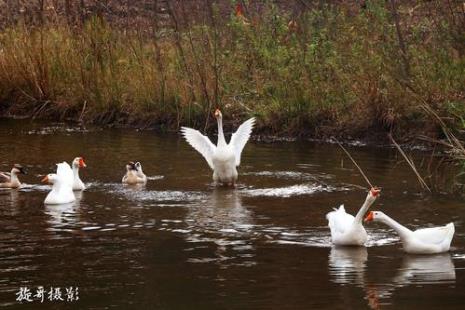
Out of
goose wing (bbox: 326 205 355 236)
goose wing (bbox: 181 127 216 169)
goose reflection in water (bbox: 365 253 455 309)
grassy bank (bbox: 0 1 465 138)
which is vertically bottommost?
goose reflection in water (bbox: 365 253 455 309)

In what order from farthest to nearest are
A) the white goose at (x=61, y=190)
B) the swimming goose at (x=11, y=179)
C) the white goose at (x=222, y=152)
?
1. the white goose at (x=222, y=152)
2. the swimming goose at (x=11, y=179)
3. the white goose at (x=61, y=190)

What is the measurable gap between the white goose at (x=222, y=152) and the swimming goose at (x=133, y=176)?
1.00m

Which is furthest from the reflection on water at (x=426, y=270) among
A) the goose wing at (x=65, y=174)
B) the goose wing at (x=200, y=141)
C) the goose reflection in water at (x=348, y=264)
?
the goose wing at (x=200, y=141)

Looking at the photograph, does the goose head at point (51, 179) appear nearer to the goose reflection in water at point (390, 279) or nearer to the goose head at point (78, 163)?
the goose head at point (78, 163)

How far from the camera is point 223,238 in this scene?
1071cm

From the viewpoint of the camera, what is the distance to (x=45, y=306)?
8188mm

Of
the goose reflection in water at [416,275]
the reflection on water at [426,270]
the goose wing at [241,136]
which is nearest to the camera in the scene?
the goose reflection in water at [416,275]

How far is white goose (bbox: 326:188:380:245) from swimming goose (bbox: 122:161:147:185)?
→ 13.2ft

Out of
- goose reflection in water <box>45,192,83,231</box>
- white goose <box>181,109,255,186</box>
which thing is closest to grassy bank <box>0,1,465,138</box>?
white goose <box>181,109,255,186</box>

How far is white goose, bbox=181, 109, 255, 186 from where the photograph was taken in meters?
14.3

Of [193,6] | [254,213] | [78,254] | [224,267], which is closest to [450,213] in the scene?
[254,213]

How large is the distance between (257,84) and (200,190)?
5.54m

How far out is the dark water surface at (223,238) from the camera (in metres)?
8.55

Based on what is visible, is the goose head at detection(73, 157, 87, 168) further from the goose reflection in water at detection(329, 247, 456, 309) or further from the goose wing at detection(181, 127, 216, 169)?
the goose reflection in water at detection(329, 247, 456, 309)
